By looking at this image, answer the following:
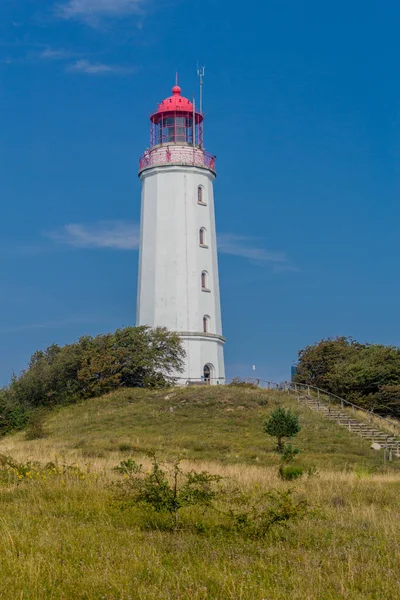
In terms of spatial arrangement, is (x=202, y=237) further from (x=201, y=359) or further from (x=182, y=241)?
(x=201, y=359)

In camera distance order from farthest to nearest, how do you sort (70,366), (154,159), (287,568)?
1. (154,159)
2. (70,366)
3. (287,568)

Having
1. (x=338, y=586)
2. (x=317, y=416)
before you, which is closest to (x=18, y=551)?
(x=338, y=586)

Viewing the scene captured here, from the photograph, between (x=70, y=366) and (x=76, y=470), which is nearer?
(x=76, y=470)

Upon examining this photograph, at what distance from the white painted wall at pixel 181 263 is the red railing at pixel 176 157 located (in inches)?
10.7

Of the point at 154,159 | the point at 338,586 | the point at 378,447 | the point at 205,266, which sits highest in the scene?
the point at 154,159

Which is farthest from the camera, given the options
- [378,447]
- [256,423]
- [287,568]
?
[256,423]

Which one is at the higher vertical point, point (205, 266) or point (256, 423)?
point (205, 266)

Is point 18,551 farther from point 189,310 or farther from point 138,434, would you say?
point 189,310

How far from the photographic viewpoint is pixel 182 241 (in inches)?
1710

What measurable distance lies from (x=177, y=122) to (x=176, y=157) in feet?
8.75

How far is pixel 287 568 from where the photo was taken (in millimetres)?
7410

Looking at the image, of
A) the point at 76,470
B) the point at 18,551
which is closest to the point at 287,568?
the point at 18,551

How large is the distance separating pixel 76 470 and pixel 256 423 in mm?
19674

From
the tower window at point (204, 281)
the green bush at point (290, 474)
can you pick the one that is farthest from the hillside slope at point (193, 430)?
the tower window at point (204, 281)
